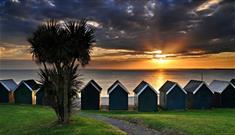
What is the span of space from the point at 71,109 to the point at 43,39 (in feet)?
22.2

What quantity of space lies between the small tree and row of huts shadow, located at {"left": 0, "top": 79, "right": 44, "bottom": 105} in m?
36.9

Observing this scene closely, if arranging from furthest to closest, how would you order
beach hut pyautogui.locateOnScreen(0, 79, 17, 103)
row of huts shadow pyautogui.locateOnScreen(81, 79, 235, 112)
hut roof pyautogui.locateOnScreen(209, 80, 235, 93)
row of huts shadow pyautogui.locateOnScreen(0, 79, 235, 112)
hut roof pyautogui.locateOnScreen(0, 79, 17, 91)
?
1. hut roof pyautogui.locateOnScreen(0, 79, 17, 91)
2. beach hut pyautogui.locateOnScreen(0, 79, 17, 103)
3. hut roof pyautogui.locateOnScreen(209, 80, 235, 93)
4. row of huts shadow pyautogui.locateOnScreen(0, 79, 235, 112)
5. row of huts shadow pyautogui.locateOnScreen(81, 79, 235, 112)

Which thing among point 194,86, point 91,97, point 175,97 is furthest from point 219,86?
point 91,97

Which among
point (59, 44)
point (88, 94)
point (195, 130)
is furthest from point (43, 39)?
point (88, 94)

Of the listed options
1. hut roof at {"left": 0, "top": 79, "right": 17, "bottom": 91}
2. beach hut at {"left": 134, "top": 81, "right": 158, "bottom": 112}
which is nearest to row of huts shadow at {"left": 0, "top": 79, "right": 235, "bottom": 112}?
beach hut at {"left": 134, "top": 81, "right": 158, "bottom": 112}

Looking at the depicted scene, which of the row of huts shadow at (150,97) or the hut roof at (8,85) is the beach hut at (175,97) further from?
the hut roof at (8,85)

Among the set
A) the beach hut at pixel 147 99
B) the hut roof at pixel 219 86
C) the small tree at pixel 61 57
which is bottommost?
the beach hut at pixel 147 99

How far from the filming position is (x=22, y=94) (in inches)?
2611

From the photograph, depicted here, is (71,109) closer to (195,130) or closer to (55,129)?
(55,129)

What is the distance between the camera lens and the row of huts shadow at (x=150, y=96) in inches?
2373

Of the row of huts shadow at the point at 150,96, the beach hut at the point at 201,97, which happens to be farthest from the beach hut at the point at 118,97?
the beach hut at the point at 201,97

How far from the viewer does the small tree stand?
28.6 meters

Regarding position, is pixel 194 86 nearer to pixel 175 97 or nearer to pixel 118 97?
pixel 175 97

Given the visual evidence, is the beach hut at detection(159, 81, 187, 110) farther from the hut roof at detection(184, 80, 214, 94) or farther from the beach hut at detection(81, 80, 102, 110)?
the beach hut at detection(81, 80, 102, 110)
